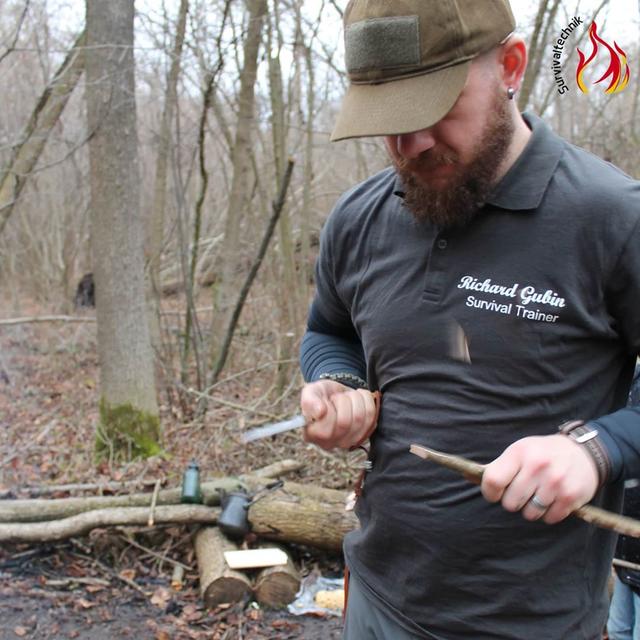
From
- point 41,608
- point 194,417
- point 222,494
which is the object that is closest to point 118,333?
point 194,417

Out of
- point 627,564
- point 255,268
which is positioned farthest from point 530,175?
point 255,268

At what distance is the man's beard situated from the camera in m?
1.58

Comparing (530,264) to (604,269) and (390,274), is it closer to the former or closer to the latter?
(604,269)

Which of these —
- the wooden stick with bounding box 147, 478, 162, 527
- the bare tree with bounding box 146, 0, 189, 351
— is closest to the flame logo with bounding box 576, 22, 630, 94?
the wooden stick with bounding box 147, 478, 162, 527

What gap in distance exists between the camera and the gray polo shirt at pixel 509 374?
1.51 meters

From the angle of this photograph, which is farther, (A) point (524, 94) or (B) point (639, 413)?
(A) point (524, 94)

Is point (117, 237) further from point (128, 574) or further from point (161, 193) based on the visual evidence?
point (161, 193)

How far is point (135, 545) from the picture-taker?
4.96 m

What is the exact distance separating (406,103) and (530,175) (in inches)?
12.6

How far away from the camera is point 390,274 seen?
1.78 meters

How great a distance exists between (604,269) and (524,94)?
19.9ft

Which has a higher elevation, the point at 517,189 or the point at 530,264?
the point at 517,189

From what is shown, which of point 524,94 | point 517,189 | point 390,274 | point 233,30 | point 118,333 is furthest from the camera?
point 233,30

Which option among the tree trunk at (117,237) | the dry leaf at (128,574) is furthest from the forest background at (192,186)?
the dry leaf at (128,574)
